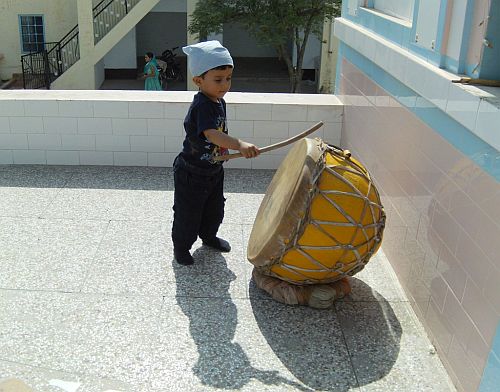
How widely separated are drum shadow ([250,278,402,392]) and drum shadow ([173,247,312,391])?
161 millimetres

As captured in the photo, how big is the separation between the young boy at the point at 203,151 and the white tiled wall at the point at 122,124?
1.80m

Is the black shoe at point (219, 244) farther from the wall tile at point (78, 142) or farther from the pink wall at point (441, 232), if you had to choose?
the wall tile at point (78, 142)

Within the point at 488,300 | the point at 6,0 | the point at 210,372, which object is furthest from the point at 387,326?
the point at 6,0

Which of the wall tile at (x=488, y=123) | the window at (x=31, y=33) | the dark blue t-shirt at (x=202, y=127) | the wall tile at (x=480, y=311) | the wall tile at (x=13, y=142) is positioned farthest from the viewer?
the window at (x=31, y=33)

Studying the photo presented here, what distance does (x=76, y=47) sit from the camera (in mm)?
18266

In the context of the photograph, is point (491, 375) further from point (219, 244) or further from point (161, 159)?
point (161, 159)

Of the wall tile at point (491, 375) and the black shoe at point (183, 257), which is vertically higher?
the wall tile at point (491, 375)

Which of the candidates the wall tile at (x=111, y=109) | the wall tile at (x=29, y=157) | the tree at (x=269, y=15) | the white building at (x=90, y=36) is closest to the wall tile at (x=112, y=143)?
the wall tile at (x=111, y=109)

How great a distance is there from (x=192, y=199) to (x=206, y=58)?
3.08 ft

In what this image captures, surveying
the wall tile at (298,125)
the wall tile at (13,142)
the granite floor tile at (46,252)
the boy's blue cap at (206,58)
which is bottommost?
the granite floor tile at (46,252)

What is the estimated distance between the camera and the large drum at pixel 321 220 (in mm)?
3227

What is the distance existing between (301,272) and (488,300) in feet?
3.59

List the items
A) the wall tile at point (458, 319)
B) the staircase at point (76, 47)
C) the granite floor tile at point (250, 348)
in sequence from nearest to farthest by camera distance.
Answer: the wall tile at point (458, 319)
the granite floor tile at point (250, 348)
the staircase at point (76, 47)

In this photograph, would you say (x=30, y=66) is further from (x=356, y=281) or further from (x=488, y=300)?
(x=488, y=300)
